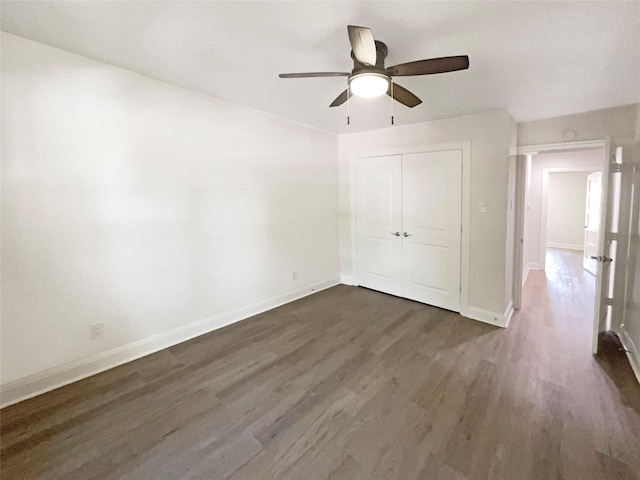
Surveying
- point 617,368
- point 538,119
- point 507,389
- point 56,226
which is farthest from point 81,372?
point 538,119

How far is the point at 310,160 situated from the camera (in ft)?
13.5

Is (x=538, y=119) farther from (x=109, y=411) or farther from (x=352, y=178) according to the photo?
(x=109, y=411)

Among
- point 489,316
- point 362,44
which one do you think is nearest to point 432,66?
point 362,44

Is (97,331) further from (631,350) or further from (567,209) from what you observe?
(567,209)

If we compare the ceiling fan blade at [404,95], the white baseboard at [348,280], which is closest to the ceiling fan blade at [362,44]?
the ceiling fan blade at [404,95]

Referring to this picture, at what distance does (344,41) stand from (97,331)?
2912 millimetres

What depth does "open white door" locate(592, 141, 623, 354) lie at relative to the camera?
2.56 m

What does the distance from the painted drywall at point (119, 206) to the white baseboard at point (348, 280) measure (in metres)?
1.52

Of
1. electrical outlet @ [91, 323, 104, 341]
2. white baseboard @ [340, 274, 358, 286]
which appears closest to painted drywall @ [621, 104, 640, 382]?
white baseboard @ [340, 274, 358, 286]

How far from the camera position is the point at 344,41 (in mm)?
1843

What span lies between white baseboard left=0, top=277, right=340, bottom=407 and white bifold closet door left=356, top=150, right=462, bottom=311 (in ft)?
5.89

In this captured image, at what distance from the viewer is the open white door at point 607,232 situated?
2559mm

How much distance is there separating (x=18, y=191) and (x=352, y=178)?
12.1 ft

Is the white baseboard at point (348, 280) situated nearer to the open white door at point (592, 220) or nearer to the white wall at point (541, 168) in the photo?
the white wall at point (541, 168)
